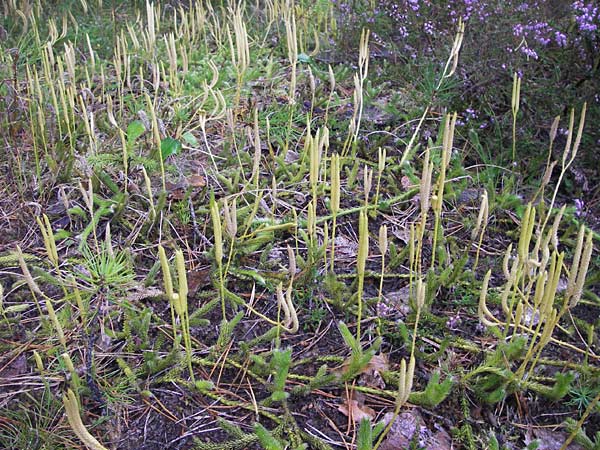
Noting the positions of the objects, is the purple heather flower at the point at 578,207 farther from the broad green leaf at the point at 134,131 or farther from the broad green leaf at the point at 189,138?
the broad green leaf at the point at 134,131

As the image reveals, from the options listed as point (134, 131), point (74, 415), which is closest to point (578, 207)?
point (134, 131)

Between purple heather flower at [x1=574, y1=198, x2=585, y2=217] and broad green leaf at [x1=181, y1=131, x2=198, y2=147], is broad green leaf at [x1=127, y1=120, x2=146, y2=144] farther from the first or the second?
purple heather flower at [x1=574, y1=198, x2=585, y2=217]

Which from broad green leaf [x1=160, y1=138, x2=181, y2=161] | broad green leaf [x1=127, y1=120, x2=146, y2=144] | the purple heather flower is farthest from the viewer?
broad green leaf [x1=127, y1=120, x2=146, y2=144]

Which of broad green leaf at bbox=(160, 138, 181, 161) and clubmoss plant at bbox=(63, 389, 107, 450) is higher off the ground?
broad green leaf at bbox=(160, 138, 181, 161)

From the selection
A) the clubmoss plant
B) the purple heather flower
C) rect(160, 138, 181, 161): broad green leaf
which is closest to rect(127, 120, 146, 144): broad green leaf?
rect(160, 138, 181, 161): broad green leaf

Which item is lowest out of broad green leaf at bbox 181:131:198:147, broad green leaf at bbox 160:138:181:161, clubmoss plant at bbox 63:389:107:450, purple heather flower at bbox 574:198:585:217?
purple heather flower at bbox 574:198:585:217

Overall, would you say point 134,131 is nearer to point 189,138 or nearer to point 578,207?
point 189,138

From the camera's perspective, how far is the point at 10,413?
1.63 metres

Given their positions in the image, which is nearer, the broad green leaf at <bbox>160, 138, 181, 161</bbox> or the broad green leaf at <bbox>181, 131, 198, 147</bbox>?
the broad green leaf at <bbox>160, 138, 181, 161</bbox>

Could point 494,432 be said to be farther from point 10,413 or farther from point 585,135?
point 585,135

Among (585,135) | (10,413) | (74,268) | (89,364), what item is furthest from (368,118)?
(10,413)

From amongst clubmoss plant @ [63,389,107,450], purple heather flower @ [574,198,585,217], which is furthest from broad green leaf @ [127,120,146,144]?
purple heather flower @ [574,198,585,217]

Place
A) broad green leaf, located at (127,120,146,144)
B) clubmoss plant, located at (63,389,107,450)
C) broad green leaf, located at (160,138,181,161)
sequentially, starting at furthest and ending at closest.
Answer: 1. broad green leaf, located at (127,120,146,144)
2. broad green leaf, located at (160,138,181,161)
3. clubmoss plant, located at (63,389,107,450)

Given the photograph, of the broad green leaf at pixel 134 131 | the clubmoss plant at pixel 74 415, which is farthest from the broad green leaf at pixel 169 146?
the clubmoss plant at pixel 74 415
